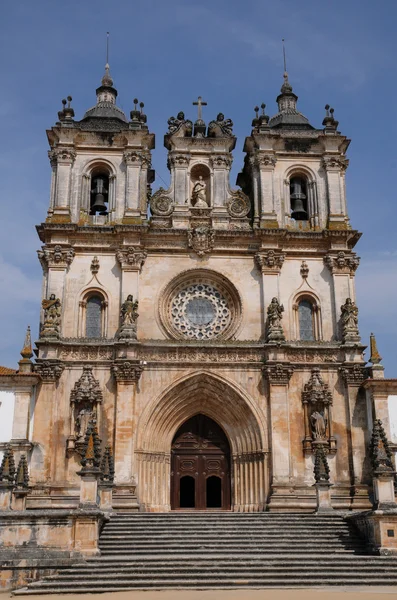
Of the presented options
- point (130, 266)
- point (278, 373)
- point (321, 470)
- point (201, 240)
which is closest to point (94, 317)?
point (130, 266)

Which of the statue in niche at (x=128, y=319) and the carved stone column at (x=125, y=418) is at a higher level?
the statue in niche at (x=128, y=319)

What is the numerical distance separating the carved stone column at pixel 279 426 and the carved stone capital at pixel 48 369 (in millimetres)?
7954

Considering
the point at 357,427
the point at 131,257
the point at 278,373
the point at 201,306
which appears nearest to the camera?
the point at 357,427

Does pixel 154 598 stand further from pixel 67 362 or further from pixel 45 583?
pixel 67 362

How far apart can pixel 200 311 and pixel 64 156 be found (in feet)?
29.3

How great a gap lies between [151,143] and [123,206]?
3.41 m

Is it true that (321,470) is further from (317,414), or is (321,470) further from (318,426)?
(317,414)

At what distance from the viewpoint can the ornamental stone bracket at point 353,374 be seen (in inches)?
1086

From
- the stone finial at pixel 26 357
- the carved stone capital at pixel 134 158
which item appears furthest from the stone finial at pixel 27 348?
the carved stone capital at pixel 134 158

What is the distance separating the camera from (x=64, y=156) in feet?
100

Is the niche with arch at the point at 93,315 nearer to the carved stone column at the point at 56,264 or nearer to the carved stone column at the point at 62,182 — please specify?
the carved stone column at the point at 56,264

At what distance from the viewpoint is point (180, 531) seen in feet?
70.4

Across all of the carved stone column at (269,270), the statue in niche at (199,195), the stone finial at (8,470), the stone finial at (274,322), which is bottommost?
the stone finial at (8,470)

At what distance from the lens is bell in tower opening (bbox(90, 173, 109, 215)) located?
30812mm
